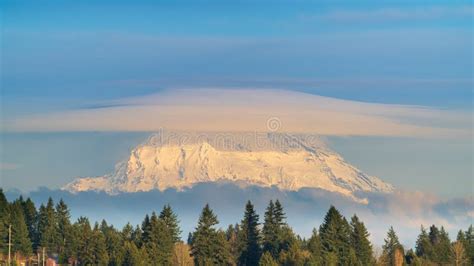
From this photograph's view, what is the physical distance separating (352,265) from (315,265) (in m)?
9.11

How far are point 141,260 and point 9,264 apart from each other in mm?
20479

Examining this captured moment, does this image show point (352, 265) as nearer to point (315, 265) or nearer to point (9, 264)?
point (315, 265)

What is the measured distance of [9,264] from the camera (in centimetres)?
18738

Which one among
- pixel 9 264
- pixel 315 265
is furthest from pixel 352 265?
pixel 9 264

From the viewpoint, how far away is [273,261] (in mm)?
195875

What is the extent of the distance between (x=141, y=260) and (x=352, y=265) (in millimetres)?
30678

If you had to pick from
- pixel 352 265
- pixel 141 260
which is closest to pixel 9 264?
pixel 141 260

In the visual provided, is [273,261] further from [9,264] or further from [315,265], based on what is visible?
[9,264]

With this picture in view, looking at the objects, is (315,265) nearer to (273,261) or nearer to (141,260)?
(273,261)

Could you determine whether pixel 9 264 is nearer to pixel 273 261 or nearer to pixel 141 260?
pixel 141 260

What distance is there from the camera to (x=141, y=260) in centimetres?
19838

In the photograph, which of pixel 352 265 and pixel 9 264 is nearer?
pixel 9 264

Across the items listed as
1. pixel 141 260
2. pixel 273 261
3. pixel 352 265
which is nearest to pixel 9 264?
pixel 141 260

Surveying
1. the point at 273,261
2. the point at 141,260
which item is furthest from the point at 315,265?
the point at 141,260
